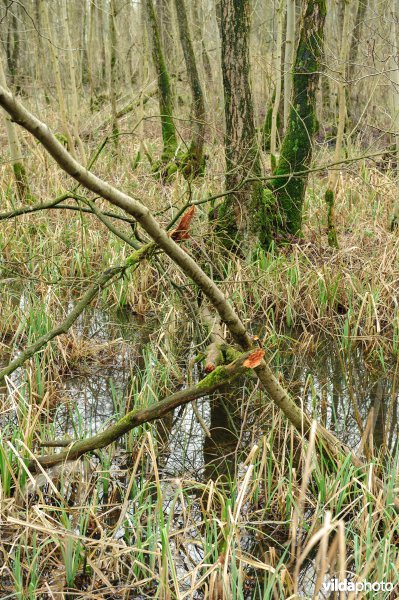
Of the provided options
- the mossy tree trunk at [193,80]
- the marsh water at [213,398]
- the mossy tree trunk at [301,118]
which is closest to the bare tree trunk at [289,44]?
the mossy tree trunk at [301,118]

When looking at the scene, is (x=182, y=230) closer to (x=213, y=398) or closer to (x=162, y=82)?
(x=213, y=398)

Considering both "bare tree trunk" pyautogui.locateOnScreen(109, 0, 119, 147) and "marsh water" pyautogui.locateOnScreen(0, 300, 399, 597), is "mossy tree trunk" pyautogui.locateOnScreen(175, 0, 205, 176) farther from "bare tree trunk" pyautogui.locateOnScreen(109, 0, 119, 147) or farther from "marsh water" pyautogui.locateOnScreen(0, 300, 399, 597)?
"marsh water" pyautogui.locateOnScreen(0, 300, 399, 597)

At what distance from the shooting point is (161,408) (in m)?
3.40

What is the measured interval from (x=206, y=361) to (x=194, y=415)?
1.57 metres

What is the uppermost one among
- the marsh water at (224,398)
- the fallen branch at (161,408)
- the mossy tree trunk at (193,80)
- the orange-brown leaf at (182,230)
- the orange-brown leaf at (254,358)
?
the mossy tree trunk at (193,80)

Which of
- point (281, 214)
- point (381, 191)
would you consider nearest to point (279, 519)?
point (281, 214)

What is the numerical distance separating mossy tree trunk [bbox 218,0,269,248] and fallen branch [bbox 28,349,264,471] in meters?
3.60

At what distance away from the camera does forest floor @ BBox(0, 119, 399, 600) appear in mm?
3107

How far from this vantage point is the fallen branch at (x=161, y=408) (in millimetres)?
3268

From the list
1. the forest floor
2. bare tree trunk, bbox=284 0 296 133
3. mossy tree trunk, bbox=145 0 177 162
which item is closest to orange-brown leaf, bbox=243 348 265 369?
the forest floor

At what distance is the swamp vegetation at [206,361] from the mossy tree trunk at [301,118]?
0.03 m

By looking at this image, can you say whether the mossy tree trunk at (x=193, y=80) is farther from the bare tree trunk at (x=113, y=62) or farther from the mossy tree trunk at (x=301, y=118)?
the mossy tree trunk at (x=301, y=118)

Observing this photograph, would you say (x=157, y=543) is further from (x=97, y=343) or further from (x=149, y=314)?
(x=149, y=314)

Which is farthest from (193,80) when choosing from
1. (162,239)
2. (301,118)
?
(162,239)
